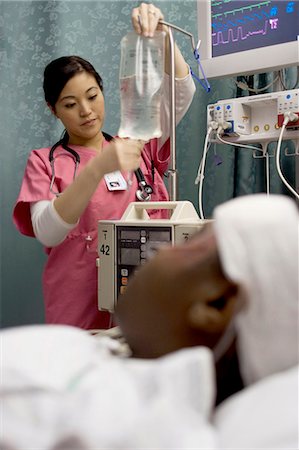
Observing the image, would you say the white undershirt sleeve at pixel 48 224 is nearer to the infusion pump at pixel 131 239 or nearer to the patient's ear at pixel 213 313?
the infusion pump at pixel 131 239

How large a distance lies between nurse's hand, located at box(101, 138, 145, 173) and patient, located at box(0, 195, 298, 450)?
0.67 m

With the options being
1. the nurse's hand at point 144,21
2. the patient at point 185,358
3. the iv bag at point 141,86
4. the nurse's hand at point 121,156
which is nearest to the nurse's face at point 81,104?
the iv bag at point 141,86

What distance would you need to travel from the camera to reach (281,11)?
188 centimetres

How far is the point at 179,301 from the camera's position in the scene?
0.60 m

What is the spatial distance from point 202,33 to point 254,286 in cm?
166

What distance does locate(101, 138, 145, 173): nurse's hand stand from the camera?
1286 millimetres

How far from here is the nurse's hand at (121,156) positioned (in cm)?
129

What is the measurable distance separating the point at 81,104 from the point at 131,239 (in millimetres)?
494

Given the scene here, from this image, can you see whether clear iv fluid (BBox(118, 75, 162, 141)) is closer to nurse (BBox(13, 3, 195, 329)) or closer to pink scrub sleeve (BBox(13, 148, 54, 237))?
nurse (BBox(13, 3, 195, 329))

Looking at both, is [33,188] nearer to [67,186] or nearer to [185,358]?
[67,186]

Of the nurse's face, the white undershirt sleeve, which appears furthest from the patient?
the nurse's face

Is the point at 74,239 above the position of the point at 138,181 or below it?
below

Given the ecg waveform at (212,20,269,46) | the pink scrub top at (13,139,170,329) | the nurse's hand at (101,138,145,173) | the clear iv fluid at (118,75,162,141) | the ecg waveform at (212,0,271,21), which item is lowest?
the pink scrub top at (13,139,170,329)

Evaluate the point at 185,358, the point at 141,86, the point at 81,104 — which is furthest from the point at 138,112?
the point at 185,358
